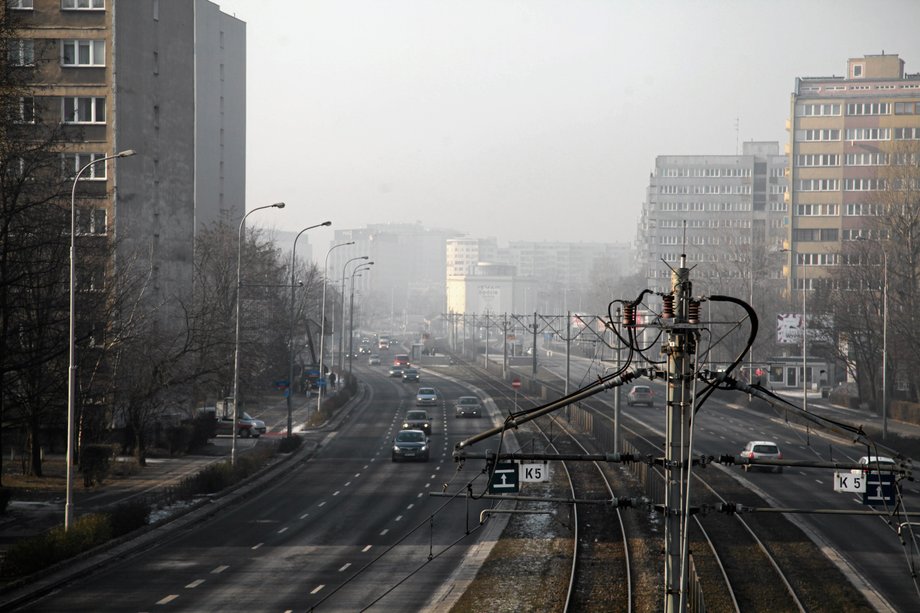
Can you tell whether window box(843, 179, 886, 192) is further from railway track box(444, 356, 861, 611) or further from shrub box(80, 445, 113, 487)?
shrub box(80, 445, 113, 487)

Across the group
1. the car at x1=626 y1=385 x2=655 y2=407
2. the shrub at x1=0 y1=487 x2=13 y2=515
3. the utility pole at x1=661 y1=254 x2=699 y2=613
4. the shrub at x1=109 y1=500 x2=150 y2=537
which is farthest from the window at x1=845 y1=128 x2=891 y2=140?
the utility pole at x1=661 y1=254 x2=699 y2=613

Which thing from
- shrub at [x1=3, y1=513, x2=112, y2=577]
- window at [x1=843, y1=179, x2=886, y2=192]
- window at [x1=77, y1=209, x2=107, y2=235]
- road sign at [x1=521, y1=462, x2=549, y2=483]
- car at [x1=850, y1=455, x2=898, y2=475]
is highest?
window at [x1=843, y1=179, x2=886, y2=192]

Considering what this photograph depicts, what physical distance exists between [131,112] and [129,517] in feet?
95.4

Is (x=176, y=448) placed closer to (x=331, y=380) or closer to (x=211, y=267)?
(x=211, y=267)

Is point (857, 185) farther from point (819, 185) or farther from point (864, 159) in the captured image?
point (819, 185)

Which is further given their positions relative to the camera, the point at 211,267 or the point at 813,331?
the point at 813,331

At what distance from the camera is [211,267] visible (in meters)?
72.8

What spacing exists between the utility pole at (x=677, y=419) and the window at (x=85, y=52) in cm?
4444

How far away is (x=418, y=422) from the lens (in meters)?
55.2

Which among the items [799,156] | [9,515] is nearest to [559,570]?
[9,515]

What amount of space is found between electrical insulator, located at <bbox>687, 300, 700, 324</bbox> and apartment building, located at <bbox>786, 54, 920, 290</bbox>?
11242 centimetres

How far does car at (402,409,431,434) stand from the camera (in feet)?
180

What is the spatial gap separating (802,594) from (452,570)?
26.1 feet

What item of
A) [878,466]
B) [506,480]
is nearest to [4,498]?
[506,480]
